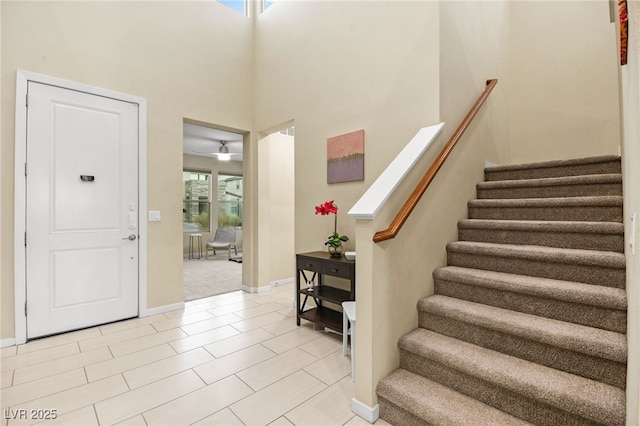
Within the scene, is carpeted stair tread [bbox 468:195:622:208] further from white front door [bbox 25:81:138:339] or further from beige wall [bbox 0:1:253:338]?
white front door [bbox 25:81:138:339]

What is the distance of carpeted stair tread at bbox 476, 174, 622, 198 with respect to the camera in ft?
7.70

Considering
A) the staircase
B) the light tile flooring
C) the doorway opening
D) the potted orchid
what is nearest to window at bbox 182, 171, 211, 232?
the doorway opening

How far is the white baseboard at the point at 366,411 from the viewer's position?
1.72 metres

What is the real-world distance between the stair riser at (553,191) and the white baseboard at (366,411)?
89.8 inches

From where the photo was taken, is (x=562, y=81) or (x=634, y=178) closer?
(x=634, y=178)

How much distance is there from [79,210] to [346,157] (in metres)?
2.83

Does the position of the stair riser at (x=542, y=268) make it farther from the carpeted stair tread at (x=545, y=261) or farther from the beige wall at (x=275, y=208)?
the beige wall at (x=275, y=208)

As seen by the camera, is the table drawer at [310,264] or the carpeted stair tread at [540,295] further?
the table drawer at [310,264]

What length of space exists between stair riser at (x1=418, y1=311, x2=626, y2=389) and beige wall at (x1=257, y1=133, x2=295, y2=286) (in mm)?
2868

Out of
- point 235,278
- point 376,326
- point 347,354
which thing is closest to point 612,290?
point 376,326

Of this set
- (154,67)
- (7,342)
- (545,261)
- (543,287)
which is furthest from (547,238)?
(7,342)

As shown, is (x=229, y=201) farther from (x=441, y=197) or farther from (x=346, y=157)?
(x=441, y=197)

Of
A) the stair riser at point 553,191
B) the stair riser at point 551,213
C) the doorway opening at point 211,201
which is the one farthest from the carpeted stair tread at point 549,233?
the doorway opening at point 211,201

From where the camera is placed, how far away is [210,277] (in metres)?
5.39
